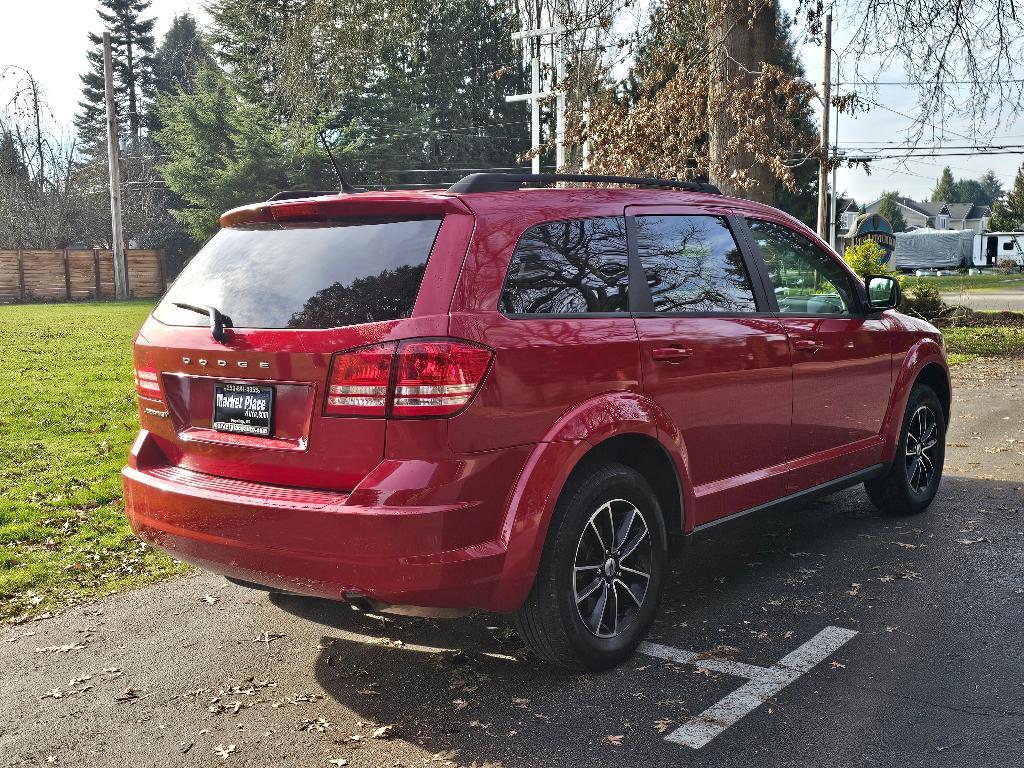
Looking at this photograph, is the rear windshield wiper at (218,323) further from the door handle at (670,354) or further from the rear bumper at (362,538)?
the door handle at (670,354)

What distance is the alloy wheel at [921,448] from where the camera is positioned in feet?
20.5

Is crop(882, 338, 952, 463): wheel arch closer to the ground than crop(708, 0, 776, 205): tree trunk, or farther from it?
closer to the ground

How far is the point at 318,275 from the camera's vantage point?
144 inches

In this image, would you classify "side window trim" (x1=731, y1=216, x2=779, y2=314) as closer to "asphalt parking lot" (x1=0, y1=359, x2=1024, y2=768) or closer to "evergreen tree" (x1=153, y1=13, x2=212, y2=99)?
"asphalt parking lot" (x1=0, y1=359, x2=1024, y2=768)

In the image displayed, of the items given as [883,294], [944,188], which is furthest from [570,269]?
[944,188]

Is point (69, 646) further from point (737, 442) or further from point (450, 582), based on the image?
point (737, 442)

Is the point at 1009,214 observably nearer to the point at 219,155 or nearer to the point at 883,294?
the point at 219,155

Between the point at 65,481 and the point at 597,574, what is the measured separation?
5097 mm

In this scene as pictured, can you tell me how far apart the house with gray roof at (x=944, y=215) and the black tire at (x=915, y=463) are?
122048 millimetres

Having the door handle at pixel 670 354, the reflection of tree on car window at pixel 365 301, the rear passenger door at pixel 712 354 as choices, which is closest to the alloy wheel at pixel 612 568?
the rear passenger door at pixel 712 354

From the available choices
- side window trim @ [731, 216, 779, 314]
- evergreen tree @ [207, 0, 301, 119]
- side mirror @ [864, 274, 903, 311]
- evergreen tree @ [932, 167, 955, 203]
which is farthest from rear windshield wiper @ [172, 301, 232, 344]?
evergreen tree @ [932, 167, 955, 203]

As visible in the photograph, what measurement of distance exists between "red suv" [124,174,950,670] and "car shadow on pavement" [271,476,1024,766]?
254 mm

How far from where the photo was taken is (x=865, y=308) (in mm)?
5672

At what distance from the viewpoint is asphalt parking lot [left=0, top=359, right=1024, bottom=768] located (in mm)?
3371
